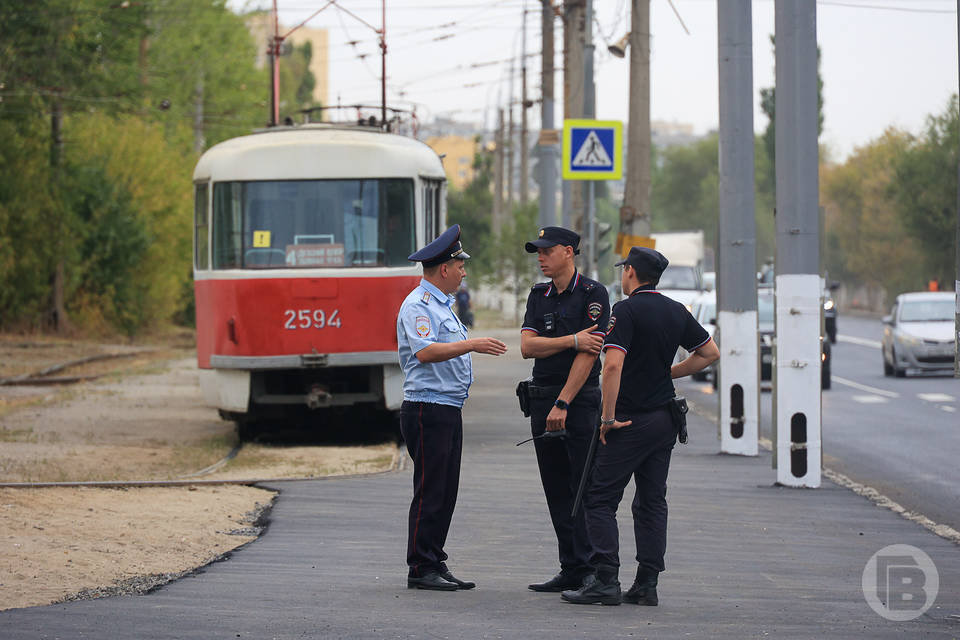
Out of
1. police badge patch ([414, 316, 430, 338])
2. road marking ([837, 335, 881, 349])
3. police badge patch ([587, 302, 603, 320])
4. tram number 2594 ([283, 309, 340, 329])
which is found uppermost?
police badge patch ([587, 302, 603, 320])

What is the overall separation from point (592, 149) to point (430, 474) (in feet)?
51.1

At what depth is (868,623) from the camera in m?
7.30

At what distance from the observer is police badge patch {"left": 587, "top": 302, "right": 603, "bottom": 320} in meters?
7.80

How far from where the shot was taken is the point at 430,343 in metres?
7.92

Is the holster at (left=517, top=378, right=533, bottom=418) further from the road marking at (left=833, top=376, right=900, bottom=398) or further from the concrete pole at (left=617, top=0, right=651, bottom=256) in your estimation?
the road marking at (left=833, top=376, right=900, bottom=398)

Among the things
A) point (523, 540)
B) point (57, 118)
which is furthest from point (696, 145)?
point (523, 540)

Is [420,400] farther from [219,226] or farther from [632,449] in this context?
[219,226]

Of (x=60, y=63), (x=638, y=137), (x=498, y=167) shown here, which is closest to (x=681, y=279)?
(x=60, y=63)

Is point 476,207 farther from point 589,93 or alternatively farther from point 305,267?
point 305,267

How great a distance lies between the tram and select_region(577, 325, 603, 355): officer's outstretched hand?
27.8ft

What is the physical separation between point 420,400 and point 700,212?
134 metres

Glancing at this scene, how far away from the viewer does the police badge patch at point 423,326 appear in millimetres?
7941

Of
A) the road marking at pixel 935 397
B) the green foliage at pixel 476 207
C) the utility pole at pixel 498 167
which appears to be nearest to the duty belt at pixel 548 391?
the road marking at pixel 935 397

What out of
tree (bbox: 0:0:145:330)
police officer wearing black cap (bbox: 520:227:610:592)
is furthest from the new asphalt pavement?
tree (bbox: 0:0:145:330)
